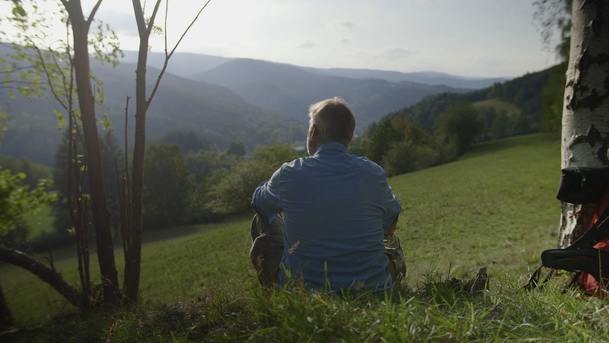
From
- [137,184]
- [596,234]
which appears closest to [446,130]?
[137,184]

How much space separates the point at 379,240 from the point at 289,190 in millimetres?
685

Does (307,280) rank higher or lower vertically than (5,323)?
higher

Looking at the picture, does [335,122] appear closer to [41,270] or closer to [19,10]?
[41,270]

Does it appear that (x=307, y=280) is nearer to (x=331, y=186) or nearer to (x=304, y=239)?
(x=304, y=239)

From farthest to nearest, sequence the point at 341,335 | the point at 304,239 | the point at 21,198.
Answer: the point at 21,198
the point at 304,239
the point at 341,335

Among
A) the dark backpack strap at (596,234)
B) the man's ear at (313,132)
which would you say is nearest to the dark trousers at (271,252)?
the man's ear at (313,132)

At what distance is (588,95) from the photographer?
11.6 feet

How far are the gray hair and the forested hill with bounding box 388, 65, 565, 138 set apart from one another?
74.9 meters

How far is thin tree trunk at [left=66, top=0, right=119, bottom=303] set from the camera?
4.29 m

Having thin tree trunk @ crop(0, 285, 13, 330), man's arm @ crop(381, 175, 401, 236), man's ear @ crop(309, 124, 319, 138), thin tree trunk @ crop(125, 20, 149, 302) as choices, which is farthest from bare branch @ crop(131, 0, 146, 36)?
thin tree trunk @ crop(0, 285, 13, 330)

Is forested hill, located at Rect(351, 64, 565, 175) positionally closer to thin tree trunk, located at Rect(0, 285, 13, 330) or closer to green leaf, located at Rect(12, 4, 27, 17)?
green leaf, located at Rect(12, 4, 27, 17)

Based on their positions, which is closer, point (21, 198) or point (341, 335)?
point (341, 335)

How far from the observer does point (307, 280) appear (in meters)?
2.49

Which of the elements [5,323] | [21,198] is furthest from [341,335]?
[21,198]
